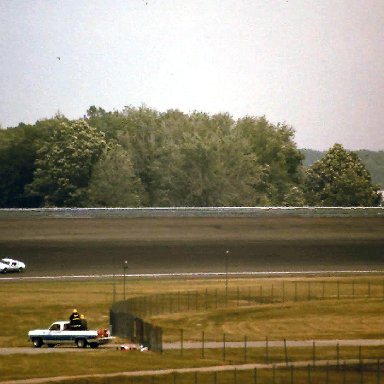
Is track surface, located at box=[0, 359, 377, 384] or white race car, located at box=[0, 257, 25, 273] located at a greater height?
white race car, located at box=[0, 257, 25, 273]

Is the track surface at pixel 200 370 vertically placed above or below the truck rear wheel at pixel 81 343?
below

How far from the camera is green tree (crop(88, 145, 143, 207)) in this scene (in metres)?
142

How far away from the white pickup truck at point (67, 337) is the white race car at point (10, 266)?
102 ft

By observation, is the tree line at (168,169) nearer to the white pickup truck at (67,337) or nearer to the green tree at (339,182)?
the green tree at (339,182)

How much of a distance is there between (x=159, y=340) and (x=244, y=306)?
49.6 ft

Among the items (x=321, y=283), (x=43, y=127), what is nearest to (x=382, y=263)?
(x=321, y=283)

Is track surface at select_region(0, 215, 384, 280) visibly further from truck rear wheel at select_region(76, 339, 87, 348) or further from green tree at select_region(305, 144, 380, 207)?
green tree at select_region(305, 144, 380, 207)

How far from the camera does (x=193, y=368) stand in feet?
180

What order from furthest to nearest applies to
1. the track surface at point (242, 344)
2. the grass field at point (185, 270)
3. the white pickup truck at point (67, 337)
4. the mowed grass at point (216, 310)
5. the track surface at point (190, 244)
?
the track surface at point (190, 244) → the mowed grass at point (216, 310) → the white pickup truck at point (67, 337) → the track surface at point (242, 344) → the grass field at point (185, 270)

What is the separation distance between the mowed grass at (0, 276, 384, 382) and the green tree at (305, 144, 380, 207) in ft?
199

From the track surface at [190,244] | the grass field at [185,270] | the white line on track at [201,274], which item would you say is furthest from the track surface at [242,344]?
the track surface at [190,244]

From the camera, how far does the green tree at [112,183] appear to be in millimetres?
142250

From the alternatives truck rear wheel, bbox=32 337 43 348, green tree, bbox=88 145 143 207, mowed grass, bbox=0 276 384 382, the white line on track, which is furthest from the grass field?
green tree, bbox=88 145 143 207

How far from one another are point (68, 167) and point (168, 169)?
13022mm
